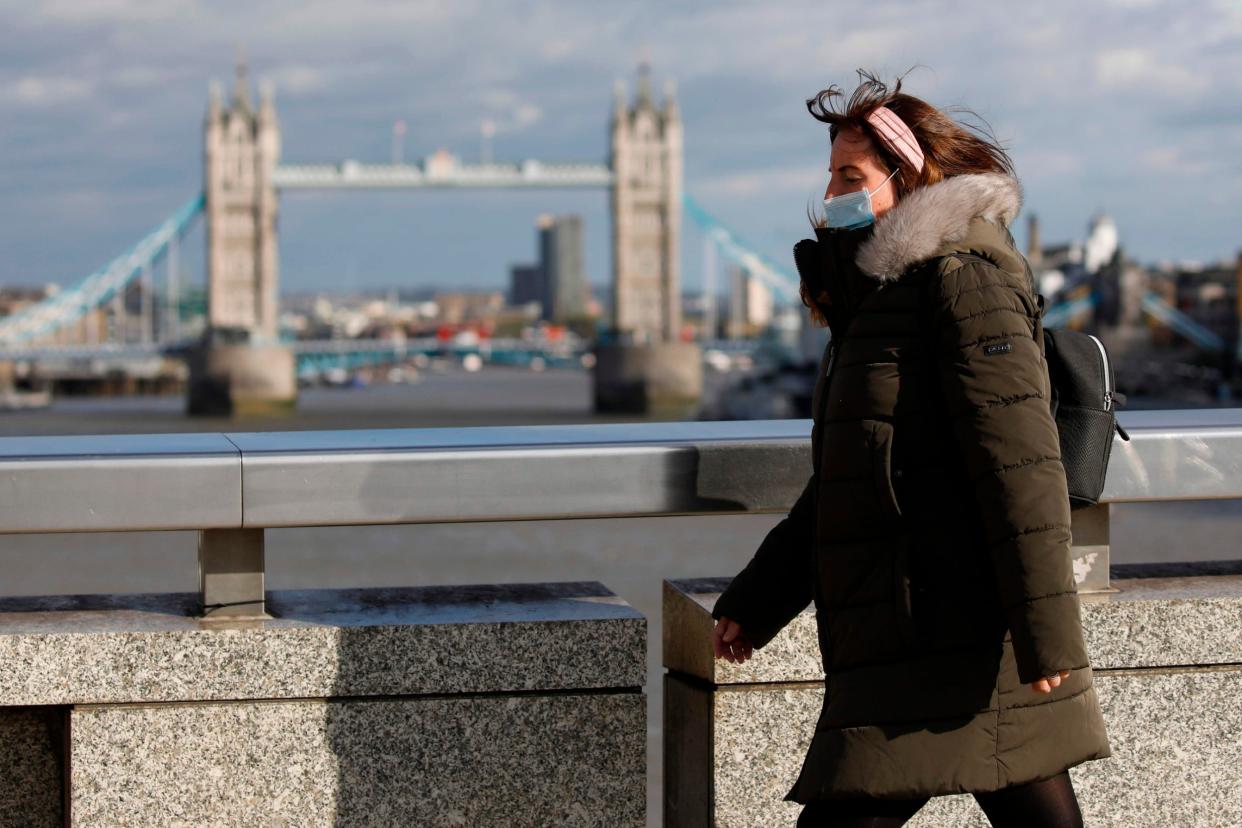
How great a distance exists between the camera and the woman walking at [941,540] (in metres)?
1.13

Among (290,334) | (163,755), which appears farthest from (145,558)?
(290,334)

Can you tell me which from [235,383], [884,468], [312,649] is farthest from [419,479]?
[235,383]

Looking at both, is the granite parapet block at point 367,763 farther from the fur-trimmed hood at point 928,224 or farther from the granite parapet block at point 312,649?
the fur-trimmed hood at point 928,224

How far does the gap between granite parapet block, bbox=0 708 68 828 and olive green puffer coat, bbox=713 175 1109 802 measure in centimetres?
63

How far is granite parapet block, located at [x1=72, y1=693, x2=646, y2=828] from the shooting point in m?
1.36

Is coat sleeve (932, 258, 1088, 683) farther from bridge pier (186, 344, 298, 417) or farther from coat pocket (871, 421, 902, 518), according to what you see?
bridge pier (186, 344, 298, 417)

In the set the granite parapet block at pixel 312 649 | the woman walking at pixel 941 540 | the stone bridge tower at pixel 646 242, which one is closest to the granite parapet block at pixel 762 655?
the granite parapet block at pixel 312 649

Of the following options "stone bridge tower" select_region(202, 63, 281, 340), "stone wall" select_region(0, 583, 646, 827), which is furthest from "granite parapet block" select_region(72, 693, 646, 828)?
"stone bridge tower" select_region(202, 63, 281, 340)

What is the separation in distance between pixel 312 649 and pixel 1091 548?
0.66 meters

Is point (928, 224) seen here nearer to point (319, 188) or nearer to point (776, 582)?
point (776, 582)

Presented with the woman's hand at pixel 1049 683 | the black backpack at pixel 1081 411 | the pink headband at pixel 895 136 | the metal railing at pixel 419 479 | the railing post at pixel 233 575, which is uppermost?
the pink headband at pixel 895 136

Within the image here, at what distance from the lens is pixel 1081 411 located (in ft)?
4.06

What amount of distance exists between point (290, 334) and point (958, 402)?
45.3m

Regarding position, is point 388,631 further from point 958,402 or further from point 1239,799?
point 1239,799
